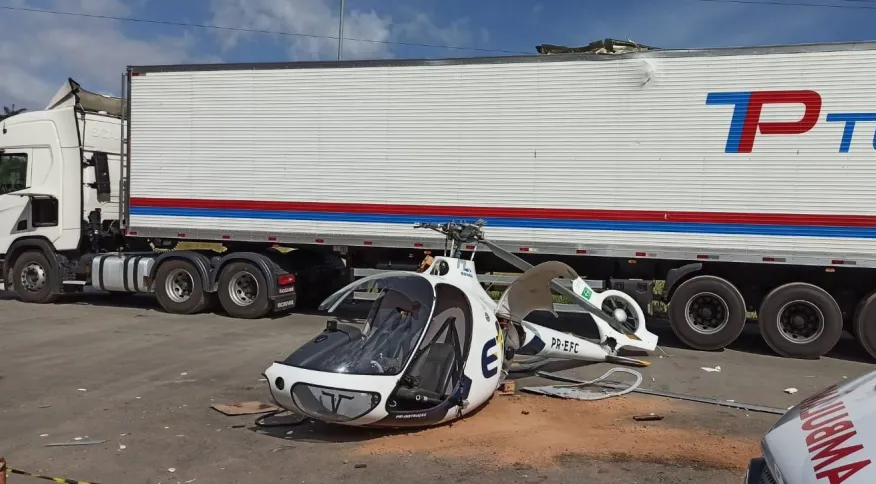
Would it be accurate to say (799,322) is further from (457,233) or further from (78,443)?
(78,443)

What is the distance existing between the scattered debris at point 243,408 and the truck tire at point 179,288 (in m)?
6.37

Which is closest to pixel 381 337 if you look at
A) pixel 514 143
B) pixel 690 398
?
pixel 690 398

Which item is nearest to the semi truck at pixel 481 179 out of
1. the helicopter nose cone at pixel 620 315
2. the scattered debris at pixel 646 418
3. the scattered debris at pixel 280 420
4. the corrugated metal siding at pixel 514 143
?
the corrugated metal siding at pixel 514 143

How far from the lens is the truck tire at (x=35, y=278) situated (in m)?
14.1

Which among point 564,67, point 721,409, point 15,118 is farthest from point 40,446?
point 15,118

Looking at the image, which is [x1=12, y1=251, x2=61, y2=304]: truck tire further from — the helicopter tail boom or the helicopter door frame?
the helicopter door frame

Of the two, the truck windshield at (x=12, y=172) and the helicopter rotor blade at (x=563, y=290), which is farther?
the truck windshield at (x=12, y=172)

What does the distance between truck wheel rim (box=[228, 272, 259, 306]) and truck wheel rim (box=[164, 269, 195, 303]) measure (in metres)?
0.92

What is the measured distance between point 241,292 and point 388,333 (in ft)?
23.6

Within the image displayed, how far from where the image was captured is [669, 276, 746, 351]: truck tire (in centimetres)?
1026

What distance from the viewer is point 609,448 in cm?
573

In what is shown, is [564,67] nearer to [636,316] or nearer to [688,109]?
[688,109]

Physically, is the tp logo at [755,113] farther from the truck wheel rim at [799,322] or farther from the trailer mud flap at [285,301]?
the trailer mud flap at [285,301]

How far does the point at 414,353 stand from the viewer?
6012mm
